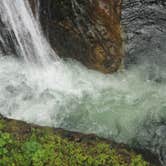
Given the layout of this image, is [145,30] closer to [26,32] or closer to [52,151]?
[26,32]

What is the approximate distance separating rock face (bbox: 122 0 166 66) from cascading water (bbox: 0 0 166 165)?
0.76 ft

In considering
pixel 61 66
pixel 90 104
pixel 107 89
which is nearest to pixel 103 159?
pixel 90 104

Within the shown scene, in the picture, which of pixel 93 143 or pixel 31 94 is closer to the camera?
pixel 93 143

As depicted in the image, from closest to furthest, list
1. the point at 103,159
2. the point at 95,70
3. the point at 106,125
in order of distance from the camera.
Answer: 1. the point at 103,159
2. the point at 106,125
3. the point at 95,70

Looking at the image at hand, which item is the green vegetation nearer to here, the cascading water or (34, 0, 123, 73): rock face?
the cascading water

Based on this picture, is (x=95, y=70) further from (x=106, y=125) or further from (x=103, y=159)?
(x=103, y=159)

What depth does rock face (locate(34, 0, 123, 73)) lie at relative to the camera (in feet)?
18.5

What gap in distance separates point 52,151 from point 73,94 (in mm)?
1774

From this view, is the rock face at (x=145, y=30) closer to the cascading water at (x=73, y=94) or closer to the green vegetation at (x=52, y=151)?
the cascading water at (x=73, y=94)

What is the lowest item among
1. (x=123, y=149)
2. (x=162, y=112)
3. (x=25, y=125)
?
(x=162, y=112)

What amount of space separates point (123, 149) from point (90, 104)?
1.42 m

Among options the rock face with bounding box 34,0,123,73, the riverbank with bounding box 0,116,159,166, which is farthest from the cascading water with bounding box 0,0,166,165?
the riverbank with bounding box 0,116,159,166

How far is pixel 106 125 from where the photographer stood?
5344mm

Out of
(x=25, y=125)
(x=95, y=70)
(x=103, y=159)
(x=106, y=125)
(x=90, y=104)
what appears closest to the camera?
(x=103, y=159)
